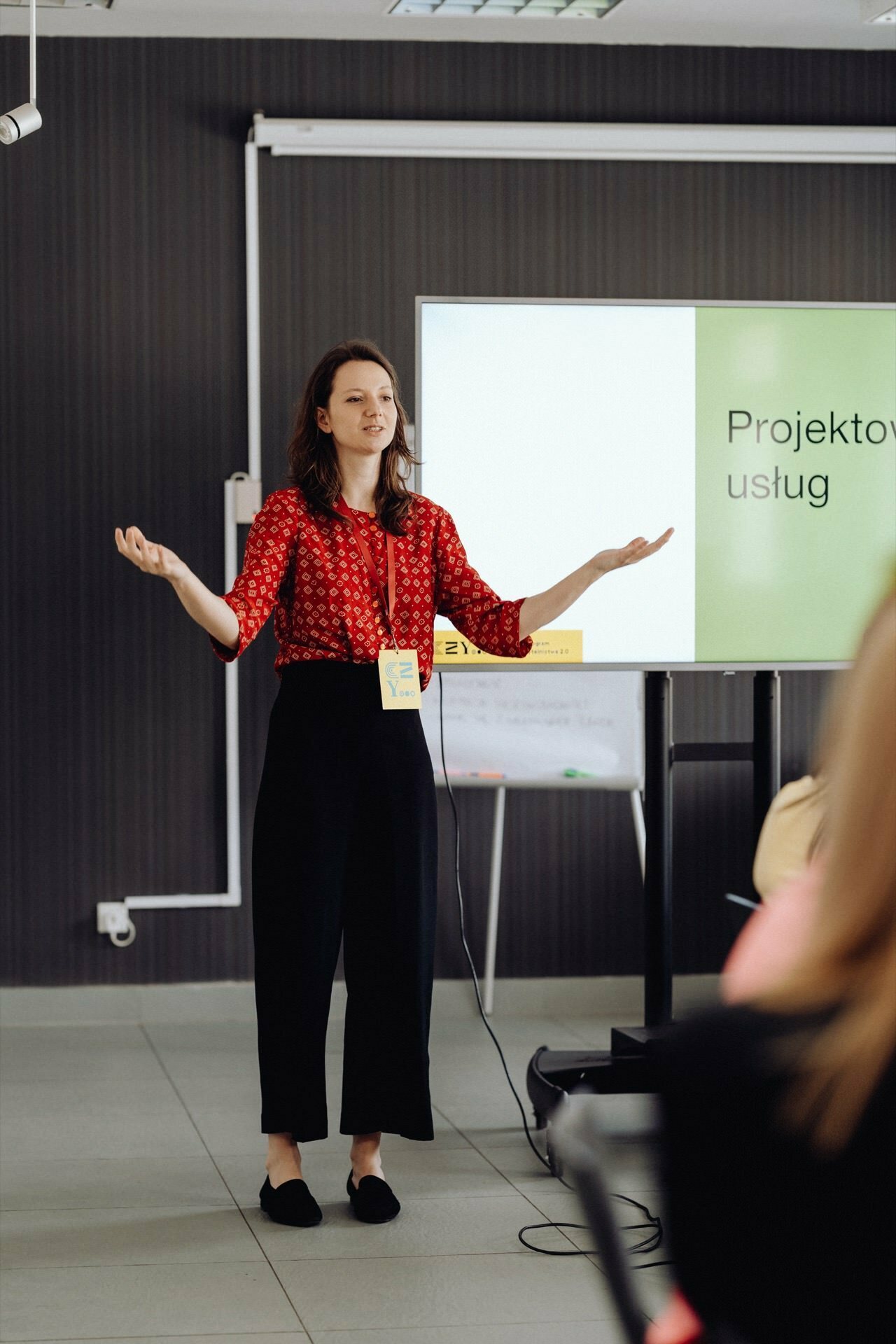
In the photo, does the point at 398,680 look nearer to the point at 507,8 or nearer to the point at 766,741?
the point at 766,741

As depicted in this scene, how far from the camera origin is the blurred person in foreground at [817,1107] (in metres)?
0.74

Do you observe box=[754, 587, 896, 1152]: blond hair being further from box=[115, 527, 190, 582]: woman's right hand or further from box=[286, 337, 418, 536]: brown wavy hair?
box=[286, 337, 418, 536]: brown wavy hair

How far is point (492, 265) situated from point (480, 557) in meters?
1.21

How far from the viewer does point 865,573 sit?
142 inches

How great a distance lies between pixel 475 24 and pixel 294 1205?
10.4 feet

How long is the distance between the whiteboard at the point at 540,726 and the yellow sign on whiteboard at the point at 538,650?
752 millimetres

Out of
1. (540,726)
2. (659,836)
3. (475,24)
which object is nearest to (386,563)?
(659,836)

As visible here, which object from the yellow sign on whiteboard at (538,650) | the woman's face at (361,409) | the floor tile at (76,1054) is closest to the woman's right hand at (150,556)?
the woman's face at (361,409)

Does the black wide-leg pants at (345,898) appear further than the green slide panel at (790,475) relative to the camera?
No

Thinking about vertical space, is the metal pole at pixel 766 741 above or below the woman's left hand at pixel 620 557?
below

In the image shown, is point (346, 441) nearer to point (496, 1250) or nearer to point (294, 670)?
point (294, 670)

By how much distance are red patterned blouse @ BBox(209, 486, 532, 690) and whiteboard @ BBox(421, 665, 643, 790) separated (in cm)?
134

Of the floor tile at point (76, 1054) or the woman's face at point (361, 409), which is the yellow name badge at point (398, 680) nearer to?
the woman's face at point (361, 409)

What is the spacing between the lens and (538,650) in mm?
3488
